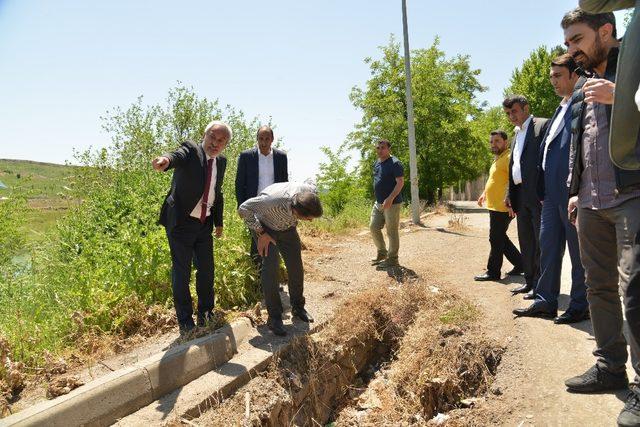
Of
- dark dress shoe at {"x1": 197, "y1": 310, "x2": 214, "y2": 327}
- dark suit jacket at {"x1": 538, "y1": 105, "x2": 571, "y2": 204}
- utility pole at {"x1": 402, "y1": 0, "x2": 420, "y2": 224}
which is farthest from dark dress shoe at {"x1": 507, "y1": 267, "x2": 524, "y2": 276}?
utility pole at {"x1": 402, "y1": 0, "x2": 420, "y2": 224}

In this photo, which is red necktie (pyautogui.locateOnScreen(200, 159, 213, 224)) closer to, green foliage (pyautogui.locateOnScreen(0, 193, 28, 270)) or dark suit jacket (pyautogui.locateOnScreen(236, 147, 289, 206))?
dark suit jacket (pyautogui.locateOnScreen(236, 147, 289, 206))

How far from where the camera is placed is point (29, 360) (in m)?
3.72

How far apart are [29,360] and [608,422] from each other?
13.5ft

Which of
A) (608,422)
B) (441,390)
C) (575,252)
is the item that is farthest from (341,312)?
(608,422)

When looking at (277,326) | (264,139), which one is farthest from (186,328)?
(264,139)

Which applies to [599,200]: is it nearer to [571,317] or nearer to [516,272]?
[571,317]

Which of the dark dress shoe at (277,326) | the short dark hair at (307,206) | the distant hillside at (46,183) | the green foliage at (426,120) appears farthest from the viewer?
the green foliage at (426,120)

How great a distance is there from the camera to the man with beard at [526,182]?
15.8 ft

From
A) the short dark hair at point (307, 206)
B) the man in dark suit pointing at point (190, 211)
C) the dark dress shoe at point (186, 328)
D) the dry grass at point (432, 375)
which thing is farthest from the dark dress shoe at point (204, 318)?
the dry grass at point (432, 375)

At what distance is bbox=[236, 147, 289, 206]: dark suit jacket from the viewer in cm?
555

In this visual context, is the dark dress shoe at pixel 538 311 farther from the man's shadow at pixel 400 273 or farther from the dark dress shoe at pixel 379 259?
the dark dress shoe at pixel 379 259

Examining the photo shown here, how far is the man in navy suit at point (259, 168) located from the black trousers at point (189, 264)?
109cm

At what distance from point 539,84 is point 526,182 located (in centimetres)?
2619

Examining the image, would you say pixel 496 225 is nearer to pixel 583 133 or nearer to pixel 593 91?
pixel 583 133
